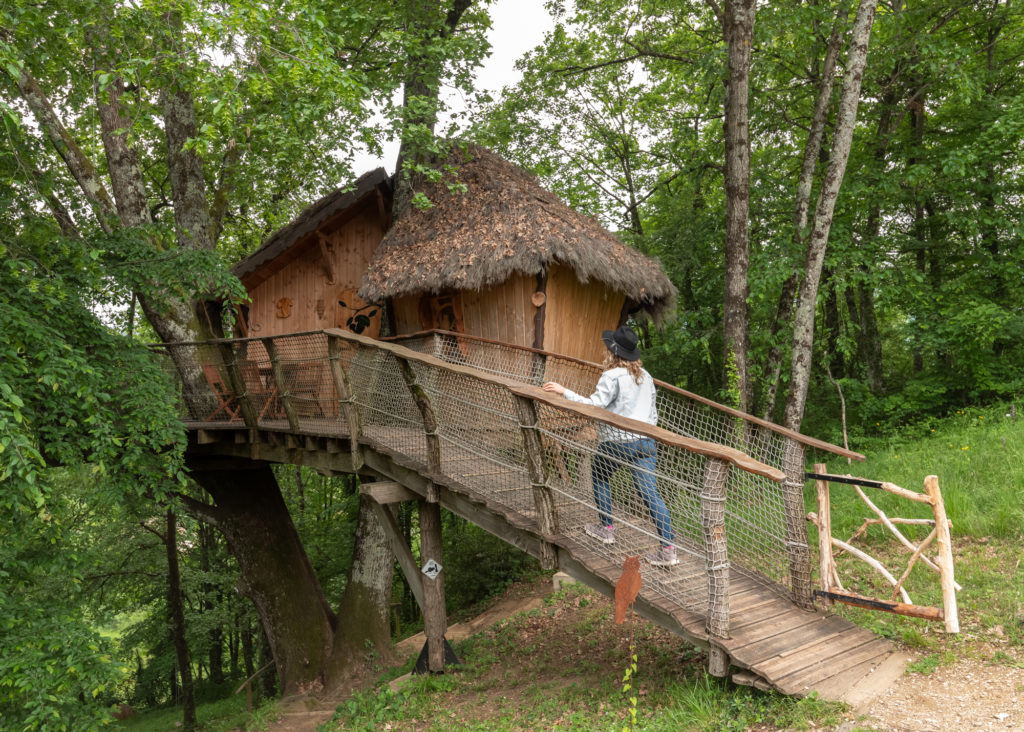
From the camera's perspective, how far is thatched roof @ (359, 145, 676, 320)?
25.5ft

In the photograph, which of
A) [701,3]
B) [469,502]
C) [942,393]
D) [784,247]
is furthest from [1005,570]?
[701,3]

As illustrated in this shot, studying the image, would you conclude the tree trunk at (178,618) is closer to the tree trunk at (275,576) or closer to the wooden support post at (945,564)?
the tree trunk at (275,576)

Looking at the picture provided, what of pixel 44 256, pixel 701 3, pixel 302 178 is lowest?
pixel 44 256

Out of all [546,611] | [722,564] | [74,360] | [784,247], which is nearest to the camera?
[722,564]

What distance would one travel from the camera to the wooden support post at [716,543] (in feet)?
12.0

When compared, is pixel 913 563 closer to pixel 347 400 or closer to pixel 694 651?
pixel 694 651

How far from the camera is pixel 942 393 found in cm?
1021

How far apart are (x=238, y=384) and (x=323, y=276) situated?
356cm

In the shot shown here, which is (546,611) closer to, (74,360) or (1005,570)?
(1005,570)

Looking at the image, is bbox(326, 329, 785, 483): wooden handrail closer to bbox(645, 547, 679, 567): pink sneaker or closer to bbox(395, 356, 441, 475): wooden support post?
bbox(395, 356, 441, 475): wooden support post

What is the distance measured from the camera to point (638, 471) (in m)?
4.23

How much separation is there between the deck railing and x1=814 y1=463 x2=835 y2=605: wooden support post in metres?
0.13

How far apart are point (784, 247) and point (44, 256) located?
872 cm

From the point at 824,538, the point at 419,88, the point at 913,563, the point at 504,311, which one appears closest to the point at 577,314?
the point at 504,311
